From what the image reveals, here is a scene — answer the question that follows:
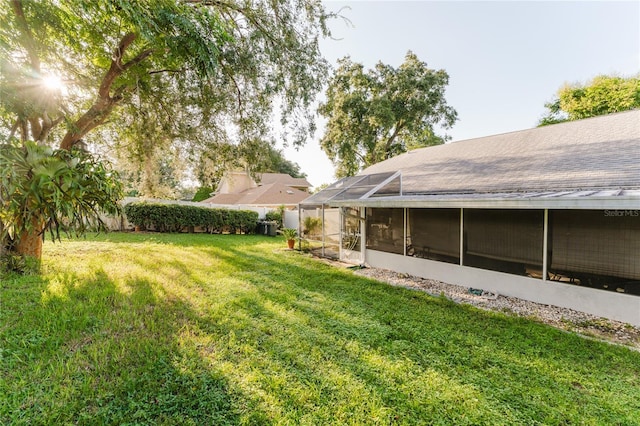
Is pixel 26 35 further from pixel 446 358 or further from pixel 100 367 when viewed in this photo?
pixel 446 358

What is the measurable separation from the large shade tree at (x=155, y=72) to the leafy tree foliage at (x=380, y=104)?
11187 mm

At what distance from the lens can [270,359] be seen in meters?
3.62

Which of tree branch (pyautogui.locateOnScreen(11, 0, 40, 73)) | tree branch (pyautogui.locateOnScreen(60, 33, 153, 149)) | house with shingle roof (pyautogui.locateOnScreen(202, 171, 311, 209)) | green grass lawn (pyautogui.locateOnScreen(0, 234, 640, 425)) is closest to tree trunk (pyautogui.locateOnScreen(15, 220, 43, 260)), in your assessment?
green grass lawn (pyautogui.locateOnScreen(0, 234, 640, 425))

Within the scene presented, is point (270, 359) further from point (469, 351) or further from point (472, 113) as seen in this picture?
point (472, 113)

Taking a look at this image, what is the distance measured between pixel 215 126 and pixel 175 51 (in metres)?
4.04

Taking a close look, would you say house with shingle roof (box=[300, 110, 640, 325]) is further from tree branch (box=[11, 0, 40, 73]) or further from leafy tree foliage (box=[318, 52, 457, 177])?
leafy tree foliage (box=[318, 52, 457, 177])

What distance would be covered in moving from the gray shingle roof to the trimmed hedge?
12570 mm

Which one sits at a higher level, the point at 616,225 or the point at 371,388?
the point at 616,225

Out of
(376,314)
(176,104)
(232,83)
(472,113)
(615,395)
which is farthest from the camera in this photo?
(472,113)

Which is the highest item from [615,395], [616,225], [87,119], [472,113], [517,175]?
[472,113]

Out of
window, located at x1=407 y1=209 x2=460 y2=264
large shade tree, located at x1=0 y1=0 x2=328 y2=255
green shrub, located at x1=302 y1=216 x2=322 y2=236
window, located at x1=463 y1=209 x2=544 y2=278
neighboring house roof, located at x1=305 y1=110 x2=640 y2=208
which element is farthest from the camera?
green shrub, located at x1=302 y1=216 x2=322 y2=236

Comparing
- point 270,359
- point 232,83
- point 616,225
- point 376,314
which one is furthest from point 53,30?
point 616,225

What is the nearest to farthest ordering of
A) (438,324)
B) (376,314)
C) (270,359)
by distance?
(270,359) → (438,324) → (376,314)

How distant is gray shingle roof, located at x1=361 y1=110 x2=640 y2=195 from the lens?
5793mm
